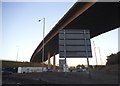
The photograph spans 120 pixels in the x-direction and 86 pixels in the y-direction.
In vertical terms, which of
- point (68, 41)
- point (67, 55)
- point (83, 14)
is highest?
point (83, 14)

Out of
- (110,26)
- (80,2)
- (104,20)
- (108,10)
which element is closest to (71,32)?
(80,2)

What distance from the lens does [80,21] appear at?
37031mm

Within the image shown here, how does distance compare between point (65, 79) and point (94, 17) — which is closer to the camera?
point (65, 79)

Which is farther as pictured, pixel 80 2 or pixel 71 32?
pixel 80 2

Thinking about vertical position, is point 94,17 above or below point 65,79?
above

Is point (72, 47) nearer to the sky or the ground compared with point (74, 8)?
nearer to the ground

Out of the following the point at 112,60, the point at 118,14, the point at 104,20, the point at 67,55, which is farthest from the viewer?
the point at 112,60

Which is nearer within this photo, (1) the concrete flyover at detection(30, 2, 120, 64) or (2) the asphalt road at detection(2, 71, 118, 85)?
(2) the asphalt road at detection(2, 71, 118, 85)

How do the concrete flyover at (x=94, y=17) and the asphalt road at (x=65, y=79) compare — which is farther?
the concrete flyover at (x=94, y=17)

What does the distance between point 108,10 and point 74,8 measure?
551 cm

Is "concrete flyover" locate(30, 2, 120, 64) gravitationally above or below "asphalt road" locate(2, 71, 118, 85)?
above

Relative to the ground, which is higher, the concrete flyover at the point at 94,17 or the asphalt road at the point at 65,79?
the concrete flyover at the point at 94,17

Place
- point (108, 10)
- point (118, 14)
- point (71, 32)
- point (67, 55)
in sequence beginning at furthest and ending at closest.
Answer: point (118, 14) < point (108, 10) < point (71, 32) < point (67, 55)

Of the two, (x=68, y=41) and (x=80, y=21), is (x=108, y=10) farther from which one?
(x=68, y=41)
